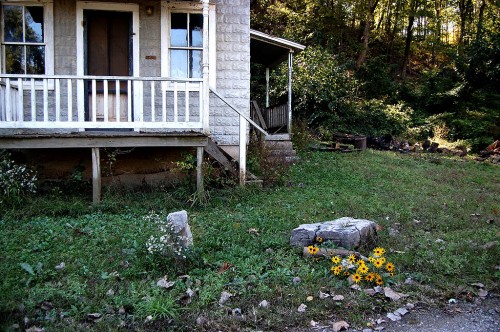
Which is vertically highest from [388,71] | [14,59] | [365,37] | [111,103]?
[365,37]

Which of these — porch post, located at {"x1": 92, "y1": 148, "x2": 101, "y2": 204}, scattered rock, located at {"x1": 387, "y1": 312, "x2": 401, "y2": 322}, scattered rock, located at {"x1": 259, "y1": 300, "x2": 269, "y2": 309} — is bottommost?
scattered rock, located at {"x1": 387, "y1": 312, "x2": 401, "y2": 322}

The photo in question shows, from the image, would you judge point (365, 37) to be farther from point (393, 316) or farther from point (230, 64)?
point (393, 316)

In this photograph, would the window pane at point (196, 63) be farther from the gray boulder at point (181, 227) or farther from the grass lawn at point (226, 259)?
the gray boulder at point (181, 227)

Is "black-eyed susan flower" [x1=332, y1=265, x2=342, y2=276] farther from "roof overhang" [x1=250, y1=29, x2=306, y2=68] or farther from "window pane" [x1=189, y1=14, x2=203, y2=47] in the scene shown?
"roof overhang" [x1=250, y1=29, x2=306, y2=68]

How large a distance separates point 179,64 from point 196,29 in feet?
2.69

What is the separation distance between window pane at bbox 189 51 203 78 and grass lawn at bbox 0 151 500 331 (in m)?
2.70

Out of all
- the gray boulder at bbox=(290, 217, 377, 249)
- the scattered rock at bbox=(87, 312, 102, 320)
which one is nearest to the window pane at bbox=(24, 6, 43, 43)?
the gray boulder at bbox=(290, 217, 377, 249)

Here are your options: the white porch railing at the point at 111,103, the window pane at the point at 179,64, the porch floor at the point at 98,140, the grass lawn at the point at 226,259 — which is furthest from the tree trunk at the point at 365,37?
the porch floor at the point at 98,140

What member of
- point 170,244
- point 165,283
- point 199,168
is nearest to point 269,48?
point 199,168

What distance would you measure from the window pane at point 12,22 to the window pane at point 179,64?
2961 mm

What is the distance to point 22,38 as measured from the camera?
8.67 m

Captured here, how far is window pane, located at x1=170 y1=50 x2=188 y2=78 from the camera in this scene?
30.2 ft

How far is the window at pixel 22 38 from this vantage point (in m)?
8.66

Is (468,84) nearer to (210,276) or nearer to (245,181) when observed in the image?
(245,181)
